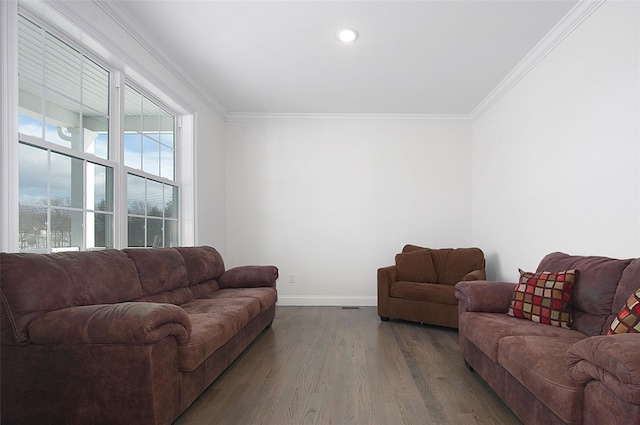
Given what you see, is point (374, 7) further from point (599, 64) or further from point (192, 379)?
point (192, 379)

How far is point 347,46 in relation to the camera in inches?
146

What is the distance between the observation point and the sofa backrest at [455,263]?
16.0 feet

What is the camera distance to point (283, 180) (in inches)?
233

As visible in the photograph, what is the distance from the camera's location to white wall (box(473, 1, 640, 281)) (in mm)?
2631

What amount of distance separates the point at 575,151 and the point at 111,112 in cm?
376

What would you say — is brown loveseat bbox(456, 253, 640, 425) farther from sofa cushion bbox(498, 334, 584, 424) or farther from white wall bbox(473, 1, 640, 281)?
white wall bbox(473, 1, 640, 281)

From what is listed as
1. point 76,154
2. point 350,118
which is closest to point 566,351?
point 76,154

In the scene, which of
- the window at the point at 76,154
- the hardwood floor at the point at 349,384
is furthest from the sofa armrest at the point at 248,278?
the window at the point at 76,154

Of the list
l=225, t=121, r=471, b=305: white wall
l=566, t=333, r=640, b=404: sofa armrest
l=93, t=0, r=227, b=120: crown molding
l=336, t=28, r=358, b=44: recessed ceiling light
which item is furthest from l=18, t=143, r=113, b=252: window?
l=566, t=333, r=640, b=404: sofa armrest

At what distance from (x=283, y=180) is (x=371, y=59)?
242 centimetres

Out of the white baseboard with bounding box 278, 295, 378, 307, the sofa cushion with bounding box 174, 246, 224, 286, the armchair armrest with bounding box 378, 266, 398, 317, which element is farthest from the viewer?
the white baseboard with bounding box 278, 295, 378, 307

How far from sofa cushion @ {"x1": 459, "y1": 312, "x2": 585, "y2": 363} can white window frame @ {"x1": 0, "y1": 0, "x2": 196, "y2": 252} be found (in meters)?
2.82

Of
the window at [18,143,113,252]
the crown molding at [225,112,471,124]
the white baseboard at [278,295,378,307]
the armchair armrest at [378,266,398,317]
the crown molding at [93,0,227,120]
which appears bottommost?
the white baseboard at [278,295,378,307]

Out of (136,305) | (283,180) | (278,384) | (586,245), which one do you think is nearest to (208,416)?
(278,384)
